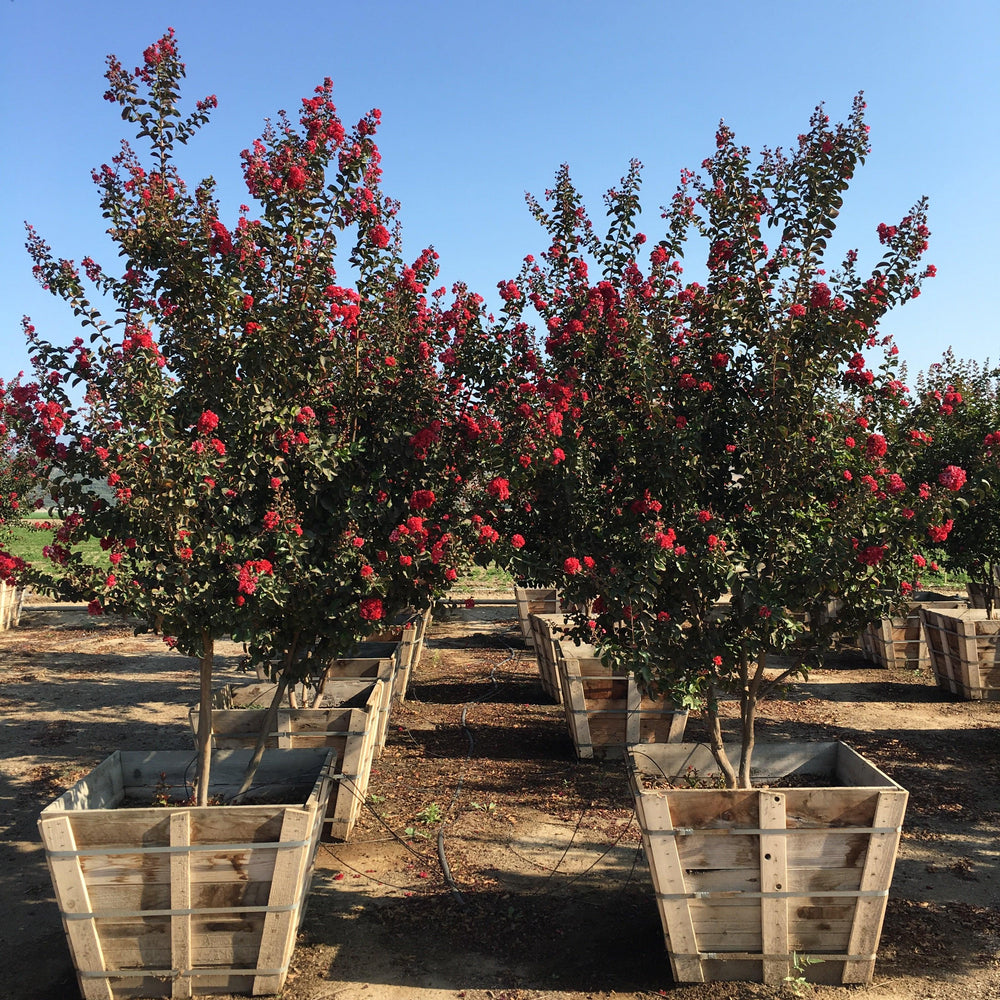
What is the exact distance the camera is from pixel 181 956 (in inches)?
165

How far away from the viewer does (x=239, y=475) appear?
4.77 meters

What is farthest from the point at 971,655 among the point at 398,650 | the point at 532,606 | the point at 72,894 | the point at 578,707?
the point at 72,894

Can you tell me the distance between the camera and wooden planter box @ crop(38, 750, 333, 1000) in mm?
4125

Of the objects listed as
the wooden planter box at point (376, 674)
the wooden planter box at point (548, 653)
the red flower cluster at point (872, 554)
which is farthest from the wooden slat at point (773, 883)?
the wooden planter box at point (548, 653)

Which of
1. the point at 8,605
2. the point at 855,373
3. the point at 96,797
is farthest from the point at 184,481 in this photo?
the point at 8,605

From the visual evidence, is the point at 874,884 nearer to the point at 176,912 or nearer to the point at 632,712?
the point at 176,912

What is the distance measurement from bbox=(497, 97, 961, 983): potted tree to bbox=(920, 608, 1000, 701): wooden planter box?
5933 millimetres

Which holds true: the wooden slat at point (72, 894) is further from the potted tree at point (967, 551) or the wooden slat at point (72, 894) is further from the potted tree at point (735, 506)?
the potted tree at point (967, 551)

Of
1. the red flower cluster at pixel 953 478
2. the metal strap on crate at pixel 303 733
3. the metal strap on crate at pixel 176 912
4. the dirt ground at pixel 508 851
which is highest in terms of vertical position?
the red flower cluster at pixel 953 478

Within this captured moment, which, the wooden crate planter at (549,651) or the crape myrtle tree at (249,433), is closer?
the crape myrtle tree at (249,433)

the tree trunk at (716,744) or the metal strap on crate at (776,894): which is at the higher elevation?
the tree trunk at (716,744)

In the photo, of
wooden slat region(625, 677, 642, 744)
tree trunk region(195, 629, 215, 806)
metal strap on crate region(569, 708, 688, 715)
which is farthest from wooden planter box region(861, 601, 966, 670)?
tree trunk region(195, 629, 215, 806)

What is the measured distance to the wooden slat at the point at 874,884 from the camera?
4.24 metres

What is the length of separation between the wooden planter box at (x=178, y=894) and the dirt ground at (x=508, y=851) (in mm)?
330
